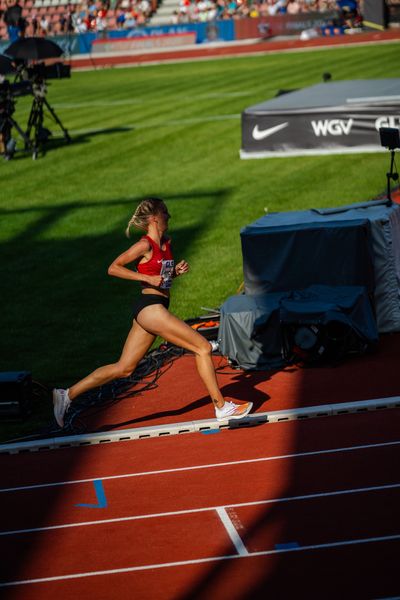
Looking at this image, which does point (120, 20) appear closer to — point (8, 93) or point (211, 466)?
point (8, 93)

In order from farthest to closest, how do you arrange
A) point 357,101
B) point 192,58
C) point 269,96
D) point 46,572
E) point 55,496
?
1. point 192,58
2. point 269,96
3. point 357,101
4. point 55,496
5. point 46,572

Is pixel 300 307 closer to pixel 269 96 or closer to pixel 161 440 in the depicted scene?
pixel 161 440

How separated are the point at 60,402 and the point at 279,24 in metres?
50.3

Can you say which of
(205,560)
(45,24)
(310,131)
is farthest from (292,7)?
(205,560)

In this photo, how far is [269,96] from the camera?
31125mm

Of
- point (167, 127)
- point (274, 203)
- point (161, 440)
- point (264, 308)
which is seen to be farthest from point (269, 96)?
point (161, 440)

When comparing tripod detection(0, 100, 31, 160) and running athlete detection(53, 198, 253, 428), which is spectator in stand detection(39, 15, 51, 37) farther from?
running athlete detection(53, 198, 253, 428)

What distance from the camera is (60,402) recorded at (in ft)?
32.1

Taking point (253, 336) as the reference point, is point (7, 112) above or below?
below

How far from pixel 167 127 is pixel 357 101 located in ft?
23.1

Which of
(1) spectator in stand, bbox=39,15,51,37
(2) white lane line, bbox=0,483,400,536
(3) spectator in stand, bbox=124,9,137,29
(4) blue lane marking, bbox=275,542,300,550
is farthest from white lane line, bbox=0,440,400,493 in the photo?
(3) spectator in stand, bbox=124,9,137,29

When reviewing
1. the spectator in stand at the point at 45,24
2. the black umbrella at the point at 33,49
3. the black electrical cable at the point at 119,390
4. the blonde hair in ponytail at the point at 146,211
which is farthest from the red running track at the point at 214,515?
the spectator in stand at the point at 45,24

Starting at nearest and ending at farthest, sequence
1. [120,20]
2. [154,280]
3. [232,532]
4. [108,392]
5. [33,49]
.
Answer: [232,532], [154,280], [108,392], [33,49], [120,20]

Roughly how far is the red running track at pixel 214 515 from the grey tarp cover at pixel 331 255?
101 inches
